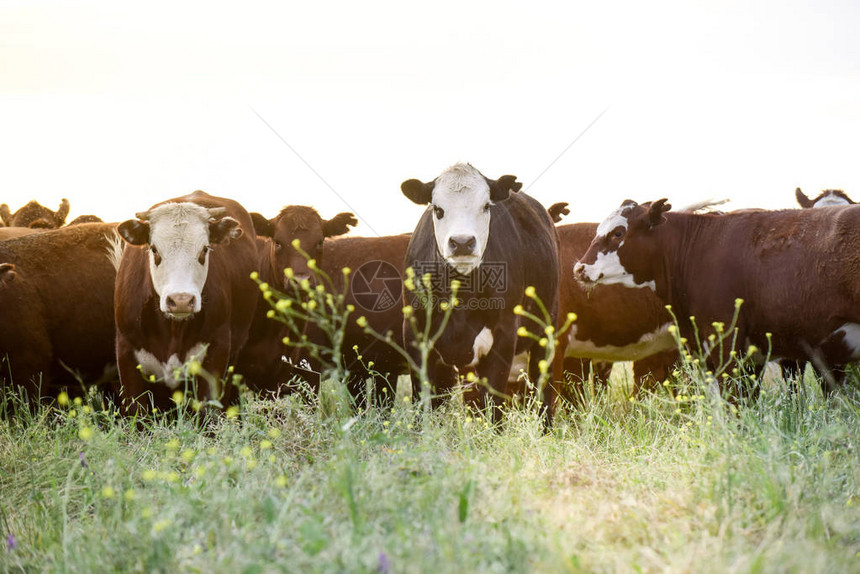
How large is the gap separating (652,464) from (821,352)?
2.76m

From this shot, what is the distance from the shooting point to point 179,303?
582 centimetres

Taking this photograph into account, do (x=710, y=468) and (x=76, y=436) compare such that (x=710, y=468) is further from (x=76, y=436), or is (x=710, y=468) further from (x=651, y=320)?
(x=651, y=320)

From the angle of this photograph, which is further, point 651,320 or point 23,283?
point 651,320

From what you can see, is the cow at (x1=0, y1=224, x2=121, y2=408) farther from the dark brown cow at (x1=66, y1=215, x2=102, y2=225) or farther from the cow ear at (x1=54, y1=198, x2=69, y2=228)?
the cow ear at (x1=54, y1=198, x2=69, y2=228)

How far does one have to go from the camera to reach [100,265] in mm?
7938

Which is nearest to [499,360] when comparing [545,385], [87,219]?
[545,385]

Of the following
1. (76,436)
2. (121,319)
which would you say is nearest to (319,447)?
(76,436)

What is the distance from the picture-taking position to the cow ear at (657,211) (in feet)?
25.1

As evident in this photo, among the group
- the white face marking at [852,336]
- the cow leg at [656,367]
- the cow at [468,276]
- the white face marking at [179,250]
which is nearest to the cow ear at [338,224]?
the cow at [468,276]

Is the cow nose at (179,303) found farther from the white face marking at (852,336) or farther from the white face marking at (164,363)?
the white face marking at (852,336)

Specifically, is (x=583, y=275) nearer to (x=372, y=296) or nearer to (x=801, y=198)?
(x=372, y=296)

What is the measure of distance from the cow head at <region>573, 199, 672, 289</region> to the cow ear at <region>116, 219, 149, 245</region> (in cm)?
380

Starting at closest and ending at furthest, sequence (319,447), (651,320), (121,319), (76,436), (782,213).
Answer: (319,447) < (76,436) < (121,319) < (782,213) < (651,320)

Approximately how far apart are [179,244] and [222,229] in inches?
15.9
